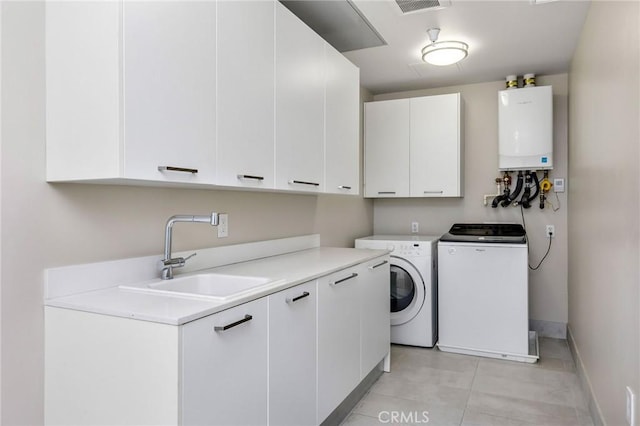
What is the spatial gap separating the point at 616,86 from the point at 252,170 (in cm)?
157

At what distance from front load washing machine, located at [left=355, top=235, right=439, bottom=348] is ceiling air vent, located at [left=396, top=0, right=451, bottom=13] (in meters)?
1.73

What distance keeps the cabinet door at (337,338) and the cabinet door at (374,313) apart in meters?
0.08

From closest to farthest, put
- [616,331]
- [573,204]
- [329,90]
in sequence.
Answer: [616,331] → [329,90] → [573,204]

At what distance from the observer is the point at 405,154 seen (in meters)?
3.89

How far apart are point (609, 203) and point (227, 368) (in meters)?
1.79

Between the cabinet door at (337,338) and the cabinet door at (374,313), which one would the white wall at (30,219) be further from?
the cabinet door at (374,313)

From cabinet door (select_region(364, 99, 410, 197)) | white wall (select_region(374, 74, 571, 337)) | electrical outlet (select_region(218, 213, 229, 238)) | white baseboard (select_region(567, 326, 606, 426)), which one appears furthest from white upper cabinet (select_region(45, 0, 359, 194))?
white wall (select_region(374, 74, 571, 337))

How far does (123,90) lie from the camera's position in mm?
1328

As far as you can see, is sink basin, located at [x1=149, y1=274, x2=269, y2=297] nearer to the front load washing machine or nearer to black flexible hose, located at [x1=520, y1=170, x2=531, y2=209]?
the front load washing machine

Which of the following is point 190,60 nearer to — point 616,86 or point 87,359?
point 87,359

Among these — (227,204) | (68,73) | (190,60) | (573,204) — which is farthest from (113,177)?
(573,204)

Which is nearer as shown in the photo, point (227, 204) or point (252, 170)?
point (252, 170)

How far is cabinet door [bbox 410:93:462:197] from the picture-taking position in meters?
3.71

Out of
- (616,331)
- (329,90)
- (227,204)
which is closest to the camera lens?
(616,331)
